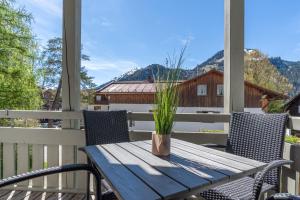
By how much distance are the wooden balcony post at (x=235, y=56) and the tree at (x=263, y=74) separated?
0.13 metres

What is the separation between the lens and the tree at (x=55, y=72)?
10.1 feet

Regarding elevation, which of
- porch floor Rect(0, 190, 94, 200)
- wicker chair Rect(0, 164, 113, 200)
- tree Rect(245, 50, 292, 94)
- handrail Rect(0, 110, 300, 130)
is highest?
tree Rect(245, 50, 292, 94)

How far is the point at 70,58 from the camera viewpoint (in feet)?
9.49

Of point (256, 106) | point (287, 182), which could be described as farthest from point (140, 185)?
point (256, 106)

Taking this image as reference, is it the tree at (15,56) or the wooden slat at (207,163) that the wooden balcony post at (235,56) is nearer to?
the wooden slat at (207,163)

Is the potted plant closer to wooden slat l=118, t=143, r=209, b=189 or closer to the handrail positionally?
wooden slat l=118, t=143, r=209, b=189

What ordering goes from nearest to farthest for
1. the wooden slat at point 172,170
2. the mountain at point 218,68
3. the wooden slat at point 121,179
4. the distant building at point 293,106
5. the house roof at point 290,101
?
the wooden slat at point 121,179, the wooden slat at point 172,170, the distant building at point 293,106, the house roof at point 290,101, the mountain at point 218,68

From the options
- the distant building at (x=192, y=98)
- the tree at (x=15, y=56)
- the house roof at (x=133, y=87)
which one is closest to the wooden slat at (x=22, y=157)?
the distant building at (x=192, y=98)

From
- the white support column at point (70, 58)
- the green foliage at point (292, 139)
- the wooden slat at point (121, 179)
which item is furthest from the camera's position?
the white support column at point (70, 58)

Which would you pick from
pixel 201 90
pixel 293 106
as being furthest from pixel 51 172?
pixel 293 106

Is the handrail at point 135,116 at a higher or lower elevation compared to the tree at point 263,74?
lower

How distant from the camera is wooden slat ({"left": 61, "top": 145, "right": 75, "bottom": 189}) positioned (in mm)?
2891

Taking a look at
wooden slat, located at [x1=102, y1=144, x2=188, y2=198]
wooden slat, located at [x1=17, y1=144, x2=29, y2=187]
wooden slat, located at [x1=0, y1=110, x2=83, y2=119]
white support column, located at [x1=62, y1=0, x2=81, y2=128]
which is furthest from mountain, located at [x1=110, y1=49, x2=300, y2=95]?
wooden slat, located at [x1=17, y1=144, x2=29, y2=187]

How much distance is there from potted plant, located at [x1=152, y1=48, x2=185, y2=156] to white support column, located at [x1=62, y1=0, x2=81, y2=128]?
4.73 feet
